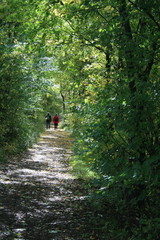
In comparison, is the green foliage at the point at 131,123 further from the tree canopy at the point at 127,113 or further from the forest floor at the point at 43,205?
the forest floor at the point at 43,205

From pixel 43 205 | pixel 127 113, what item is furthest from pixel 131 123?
pixel 43 205

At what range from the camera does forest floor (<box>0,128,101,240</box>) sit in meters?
5.45

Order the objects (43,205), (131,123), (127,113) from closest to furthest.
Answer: (131,123)
(127,113)
(43,205)

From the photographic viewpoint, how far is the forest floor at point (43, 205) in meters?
5.45

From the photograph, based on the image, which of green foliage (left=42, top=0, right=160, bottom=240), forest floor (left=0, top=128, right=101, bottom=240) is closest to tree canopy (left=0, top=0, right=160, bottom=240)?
green foliage (left=42, top=0, right=160, bottom=240)

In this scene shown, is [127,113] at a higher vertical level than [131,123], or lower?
higher

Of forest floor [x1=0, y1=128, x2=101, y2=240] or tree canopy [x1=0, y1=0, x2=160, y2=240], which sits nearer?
tree canopy [x1=0, y1=0, x2=160, y2=240]

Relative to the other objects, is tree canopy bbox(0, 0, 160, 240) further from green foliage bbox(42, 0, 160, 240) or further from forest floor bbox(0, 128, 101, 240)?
forest floor bbox(0, 128, 101, 240)

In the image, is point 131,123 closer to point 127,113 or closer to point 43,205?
point 127,113

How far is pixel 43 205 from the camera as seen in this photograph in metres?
7.21

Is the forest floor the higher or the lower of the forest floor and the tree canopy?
the lower

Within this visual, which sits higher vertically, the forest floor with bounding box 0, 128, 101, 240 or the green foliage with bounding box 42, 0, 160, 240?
the green foliage with bounding box 42, 0, 160, 240

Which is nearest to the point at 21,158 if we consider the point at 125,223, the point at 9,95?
the point at 9,95

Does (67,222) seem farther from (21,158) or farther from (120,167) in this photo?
(21,158)
